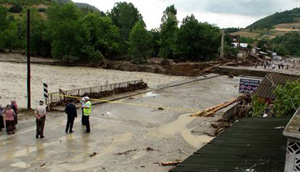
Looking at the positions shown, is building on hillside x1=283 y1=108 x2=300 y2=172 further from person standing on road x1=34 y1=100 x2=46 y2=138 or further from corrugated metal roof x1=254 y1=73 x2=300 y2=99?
corrugated metal roof x1=254 y1=73 x2=300 y2=99

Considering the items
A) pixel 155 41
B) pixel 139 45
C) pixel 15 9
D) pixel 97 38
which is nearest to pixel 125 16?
pixel 155 41

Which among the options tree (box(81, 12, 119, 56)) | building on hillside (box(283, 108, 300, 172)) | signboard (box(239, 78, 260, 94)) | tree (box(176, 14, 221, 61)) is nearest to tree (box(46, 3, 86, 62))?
tree (box(81, 12, 119, 56))

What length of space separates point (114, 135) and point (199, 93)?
1758 centimetres

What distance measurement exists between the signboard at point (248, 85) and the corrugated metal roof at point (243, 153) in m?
11.5

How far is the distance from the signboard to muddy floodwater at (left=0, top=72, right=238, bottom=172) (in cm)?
243

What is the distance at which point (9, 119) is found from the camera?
49.4 ft

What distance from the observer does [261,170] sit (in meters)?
6.21

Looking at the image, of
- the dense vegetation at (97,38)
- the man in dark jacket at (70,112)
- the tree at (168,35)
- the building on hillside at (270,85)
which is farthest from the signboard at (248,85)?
the tree at (168,35)

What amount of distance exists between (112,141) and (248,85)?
10979mm

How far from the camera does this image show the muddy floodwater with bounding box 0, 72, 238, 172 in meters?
11.9

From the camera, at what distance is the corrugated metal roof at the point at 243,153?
6480mm

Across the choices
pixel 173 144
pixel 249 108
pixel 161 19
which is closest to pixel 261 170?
pixel 173 144

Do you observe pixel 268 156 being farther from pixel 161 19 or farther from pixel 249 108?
pixel 161 19

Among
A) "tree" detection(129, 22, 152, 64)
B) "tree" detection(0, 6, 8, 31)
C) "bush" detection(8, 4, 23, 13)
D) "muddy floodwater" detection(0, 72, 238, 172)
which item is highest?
"bush" detection(8, 4, 23, 13)
